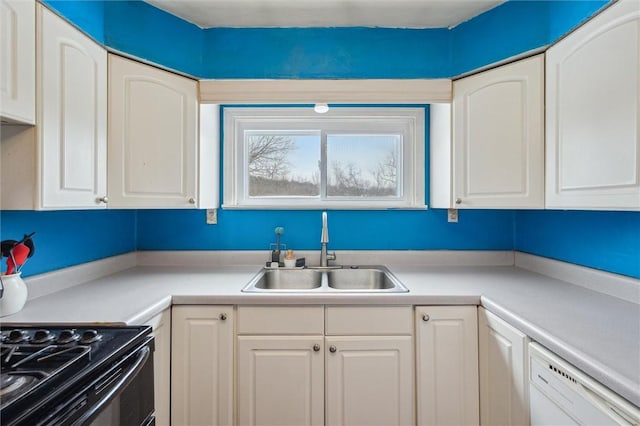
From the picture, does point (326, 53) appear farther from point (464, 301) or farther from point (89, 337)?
point (89, 337)

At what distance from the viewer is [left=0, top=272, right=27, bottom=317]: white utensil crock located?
3.66 ft

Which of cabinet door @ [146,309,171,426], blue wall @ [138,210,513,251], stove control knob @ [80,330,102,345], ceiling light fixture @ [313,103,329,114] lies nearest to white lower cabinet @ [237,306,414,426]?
cabinet door @ [146,309,171,426]

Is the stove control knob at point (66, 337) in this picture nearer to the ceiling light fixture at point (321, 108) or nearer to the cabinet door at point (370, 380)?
the cabinet door at point (370, 380)

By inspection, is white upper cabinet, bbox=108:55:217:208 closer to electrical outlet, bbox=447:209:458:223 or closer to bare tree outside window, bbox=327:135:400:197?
bare tree outside window, bbox=327:135:400:197

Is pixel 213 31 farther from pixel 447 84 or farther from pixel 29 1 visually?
pixel 447 84

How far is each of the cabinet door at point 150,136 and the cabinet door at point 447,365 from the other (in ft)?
4.57

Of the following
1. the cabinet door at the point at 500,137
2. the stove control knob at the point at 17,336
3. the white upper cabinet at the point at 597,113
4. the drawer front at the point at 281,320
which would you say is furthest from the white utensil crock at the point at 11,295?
the white upper cabinet at the point at 597,113

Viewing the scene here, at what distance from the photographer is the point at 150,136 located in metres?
1.58

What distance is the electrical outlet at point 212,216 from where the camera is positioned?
2074 mm

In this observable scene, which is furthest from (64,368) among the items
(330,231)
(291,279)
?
(330,231)

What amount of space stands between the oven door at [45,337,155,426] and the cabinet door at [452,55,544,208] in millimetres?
1640

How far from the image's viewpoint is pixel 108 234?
183cm

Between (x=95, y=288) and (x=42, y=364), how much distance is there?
836 millimetres

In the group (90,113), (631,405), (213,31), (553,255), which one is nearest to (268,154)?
(213,31)
